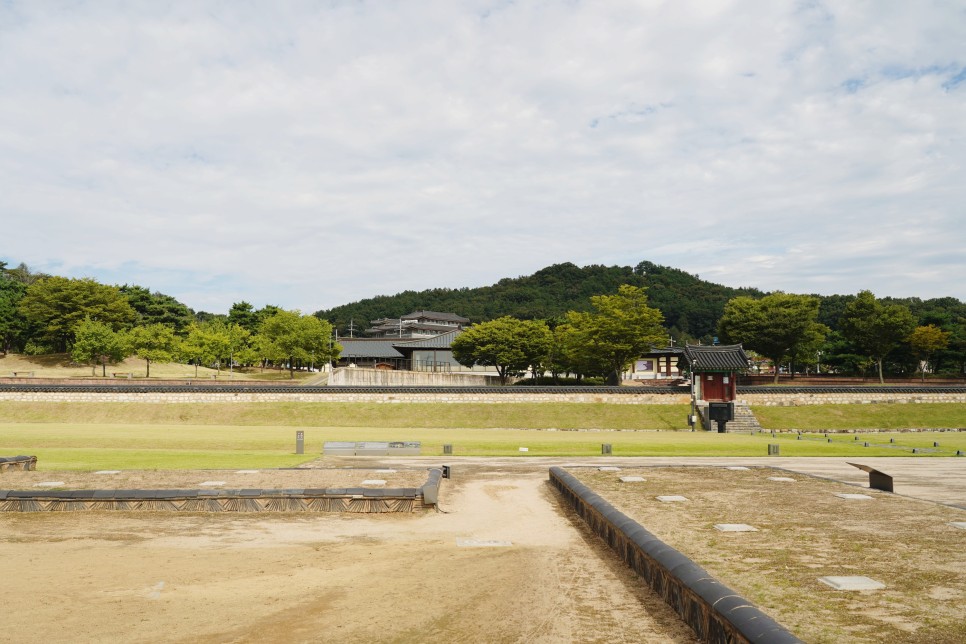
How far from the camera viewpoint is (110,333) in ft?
249

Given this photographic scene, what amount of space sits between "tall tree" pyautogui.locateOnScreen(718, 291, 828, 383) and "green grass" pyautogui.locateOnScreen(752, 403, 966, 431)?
29735 mm

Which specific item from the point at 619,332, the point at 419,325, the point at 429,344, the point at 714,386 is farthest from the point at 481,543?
the point at 419,325

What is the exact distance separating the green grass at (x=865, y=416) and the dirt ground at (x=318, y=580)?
44.3 meters

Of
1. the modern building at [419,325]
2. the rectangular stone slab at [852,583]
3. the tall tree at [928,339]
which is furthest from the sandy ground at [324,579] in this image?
the modern building at [419,325]

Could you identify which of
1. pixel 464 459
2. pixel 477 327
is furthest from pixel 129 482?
pixel 477 327

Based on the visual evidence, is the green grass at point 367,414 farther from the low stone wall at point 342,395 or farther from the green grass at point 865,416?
the green grass at point 865,416

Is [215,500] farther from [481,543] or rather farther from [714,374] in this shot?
[714,374]

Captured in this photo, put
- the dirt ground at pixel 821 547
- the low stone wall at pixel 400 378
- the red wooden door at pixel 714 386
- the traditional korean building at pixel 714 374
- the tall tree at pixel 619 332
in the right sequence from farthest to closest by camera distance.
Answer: the tall tree at pixel 619 332, the low stone wall at pixel 400 378, the red wooden door at pixel 714 386, the traditional korean building at pixel 714 374, the dirt ground at pixel 821 547

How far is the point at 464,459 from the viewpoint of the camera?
2766cm

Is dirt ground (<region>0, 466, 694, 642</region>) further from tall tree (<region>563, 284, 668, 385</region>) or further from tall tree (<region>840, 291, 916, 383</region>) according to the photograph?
tall tree (<region>840, 291, 916, 383</region>)

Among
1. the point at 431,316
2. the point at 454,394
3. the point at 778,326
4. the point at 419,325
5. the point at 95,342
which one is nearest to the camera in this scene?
the point at 454,394

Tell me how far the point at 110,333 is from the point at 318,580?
77715 millimetres

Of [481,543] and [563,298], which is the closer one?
[481,543]

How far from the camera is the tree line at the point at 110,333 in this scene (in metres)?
76.6
